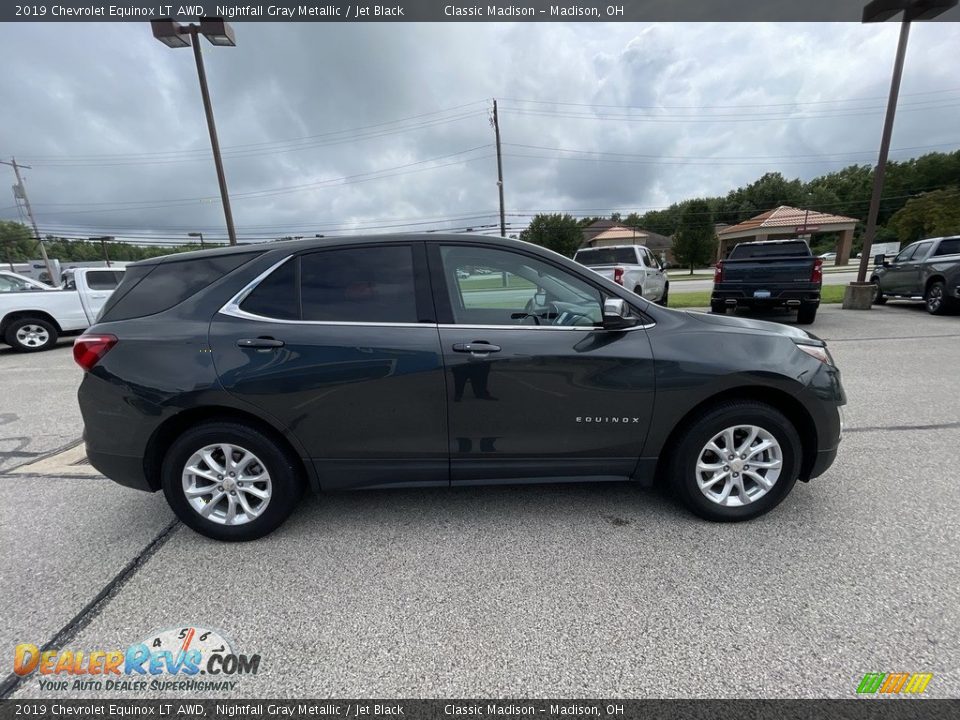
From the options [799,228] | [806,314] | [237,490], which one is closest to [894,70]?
[806,314]

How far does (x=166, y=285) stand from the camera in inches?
104

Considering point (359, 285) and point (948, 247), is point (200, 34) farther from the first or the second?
point (948, 247)

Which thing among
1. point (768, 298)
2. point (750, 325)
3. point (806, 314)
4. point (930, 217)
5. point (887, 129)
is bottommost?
point (806, 314)

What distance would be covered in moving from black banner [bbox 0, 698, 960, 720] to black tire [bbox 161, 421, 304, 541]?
97 cm

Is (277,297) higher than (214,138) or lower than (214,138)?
lower

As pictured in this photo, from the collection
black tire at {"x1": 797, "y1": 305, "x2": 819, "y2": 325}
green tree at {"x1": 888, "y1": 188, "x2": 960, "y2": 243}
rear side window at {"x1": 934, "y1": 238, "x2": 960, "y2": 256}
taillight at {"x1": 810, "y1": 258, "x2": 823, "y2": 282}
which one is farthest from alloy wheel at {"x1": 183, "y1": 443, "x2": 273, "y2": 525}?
green tree at {"x1": 888, "y1": 188, "x2": 960, "y2": 243}

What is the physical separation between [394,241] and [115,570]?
240 centimetres

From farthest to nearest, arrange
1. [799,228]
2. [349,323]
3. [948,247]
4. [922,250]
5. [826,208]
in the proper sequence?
[826,208], [799,228], [922,250], [948,247], [349,323]

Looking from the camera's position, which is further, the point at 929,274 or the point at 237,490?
the point at 929,274

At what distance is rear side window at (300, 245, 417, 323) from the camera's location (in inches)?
99.7

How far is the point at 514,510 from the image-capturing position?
2885 millimetres

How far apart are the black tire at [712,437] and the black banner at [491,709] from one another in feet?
3.62

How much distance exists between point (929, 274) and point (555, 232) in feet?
162

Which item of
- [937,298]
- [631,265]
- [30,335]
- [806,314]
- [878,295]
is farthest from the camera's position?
[878,295]
